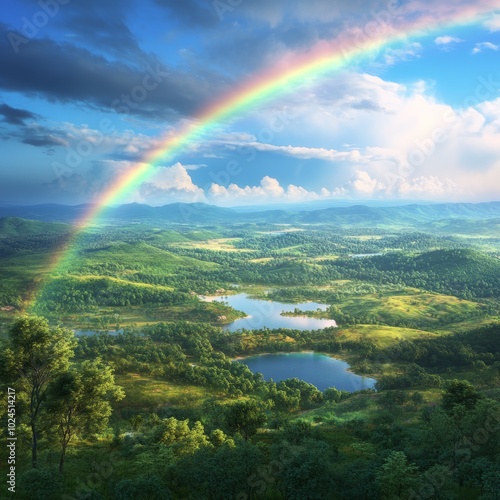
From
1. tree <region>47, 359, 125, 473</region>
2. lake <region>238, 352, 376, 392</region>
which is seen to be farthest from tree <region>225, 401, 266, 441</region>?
lake <region>238, 352, 376, 392</region>

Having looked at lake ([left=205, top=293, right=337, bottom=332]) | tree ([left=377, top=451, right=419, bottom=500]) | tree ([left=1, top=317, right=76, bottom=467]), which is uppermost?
tree ([left=1, top=317, right=76, bottom=467])

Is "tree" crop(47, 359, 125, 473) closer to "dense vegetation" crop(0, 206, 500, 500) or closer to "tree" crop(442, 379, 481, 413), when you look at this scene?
"dense vegetation" crop(0, 206, 500, 500)

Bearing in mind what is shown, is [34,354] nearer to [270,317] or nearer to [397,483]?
[397,483]

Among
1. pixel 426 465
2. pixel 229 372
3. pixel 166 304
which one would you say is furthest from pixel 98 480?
pixel 166 304

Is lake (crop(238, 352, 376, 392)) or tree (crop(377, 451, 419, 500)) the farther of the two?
lake (crop(238, 352, 376, 392))

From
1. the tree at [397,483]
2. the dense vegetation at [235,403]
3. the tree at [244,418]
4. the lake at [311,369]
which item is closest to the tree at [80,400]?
the dense vegetation at [235,403]
